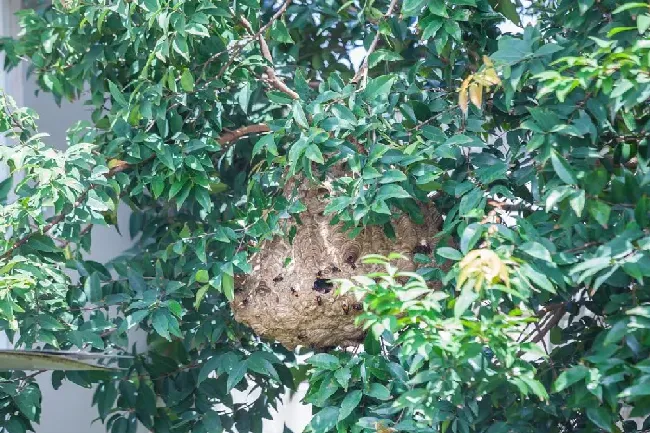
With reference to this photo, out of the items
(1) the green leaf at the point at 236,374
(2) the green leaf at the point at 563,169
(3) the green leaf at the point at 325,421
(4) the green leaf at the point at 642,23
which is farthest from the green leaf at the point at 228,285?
(4) the green leaf at the point at 642,23

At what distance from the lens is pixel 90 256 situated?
13.3 feet

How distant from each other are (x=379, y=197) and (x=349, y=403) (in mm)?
482

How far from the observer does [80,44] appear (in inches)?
112

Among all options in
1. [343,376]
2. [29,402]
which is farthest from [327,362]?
[29,402]

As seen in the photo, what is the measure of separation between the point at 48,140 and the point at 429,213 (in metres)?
2.16

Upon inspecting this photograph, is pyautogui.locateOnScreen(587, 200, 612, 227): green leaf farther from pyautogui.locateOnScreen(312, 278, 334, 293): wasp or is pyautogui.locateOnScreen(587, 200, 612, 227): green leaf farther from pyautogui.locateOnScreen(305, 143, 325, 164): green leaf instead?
pyautogui.locateOnScreen(312, 278, 334, 293): wasp

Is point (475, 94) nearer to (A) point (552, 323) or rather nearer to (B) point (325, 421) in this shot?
(A) point (552, 323)

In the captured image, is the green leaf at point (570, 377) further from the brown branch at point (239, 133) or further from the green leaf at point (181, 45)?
the brown branch at point (239, 133)

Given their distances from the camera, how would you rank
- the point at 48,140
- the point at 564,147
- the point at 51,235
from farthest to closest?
1. the point at 48,140
2. the point at 51,235
3. the point at 564,147

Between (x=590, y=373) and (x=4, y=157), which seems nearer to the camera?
(x=590, y=373)

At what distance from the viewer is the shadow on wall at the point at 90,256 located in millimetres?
3943

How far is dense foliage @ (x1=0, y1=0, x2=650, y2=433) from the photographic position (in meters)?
1.82

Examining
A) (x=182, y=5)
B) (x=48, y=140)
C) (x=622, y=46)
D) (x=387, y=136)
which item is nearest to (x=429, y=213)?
(x=387, y=136)

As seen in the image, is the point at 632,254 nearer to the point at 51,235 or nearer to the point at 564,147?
the point at 564,147
